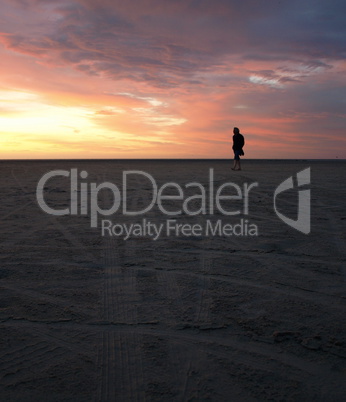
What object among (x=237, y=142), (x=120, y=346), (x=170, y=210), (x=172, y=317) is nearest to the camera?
(x=120, y=346)

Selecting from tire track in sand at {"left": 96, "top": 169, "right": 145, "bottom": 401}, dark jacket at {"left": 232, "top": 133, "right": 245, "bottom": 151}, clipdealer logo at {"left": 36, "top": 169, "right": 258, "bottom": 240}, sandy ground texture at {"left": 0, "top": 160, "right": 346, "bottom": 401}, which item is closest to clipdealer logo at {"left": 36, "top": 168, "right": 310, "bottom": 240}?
clipdealer logo at {"left": 36, "top": 169, "right": 258, "bottom": 240}

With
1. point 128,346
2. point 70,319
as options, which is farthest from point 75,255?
point 128,346

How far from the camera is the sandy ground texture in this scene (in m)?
1.92

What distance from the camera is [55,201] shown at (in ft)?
25.5

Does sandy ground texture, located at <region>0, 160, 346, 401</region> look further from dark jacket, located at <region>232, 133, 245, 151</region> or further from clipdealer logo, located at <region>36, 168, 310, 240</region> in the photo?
dark jacket, located at <region>232, 133, 245, 151</region>

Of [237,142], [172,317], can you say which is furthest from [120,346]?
[237,142]

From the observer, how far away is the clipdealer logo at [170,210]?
5.24m

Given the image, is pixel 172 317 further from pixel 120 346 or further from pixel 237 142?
pixel 237 142

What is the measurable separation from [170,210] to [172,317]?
417 cm

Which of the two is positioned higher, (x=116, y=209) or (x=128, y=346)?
(x=116, y=209)

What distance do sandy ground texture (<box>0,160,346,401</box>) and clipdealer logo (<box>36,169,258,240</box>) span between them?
337 mm

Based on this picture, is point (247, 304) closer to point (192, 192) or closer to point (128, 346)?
point (128, 346)

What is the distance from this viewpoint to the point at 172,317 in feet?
8.61

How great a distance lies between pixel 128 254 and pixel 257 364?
7.63ft
